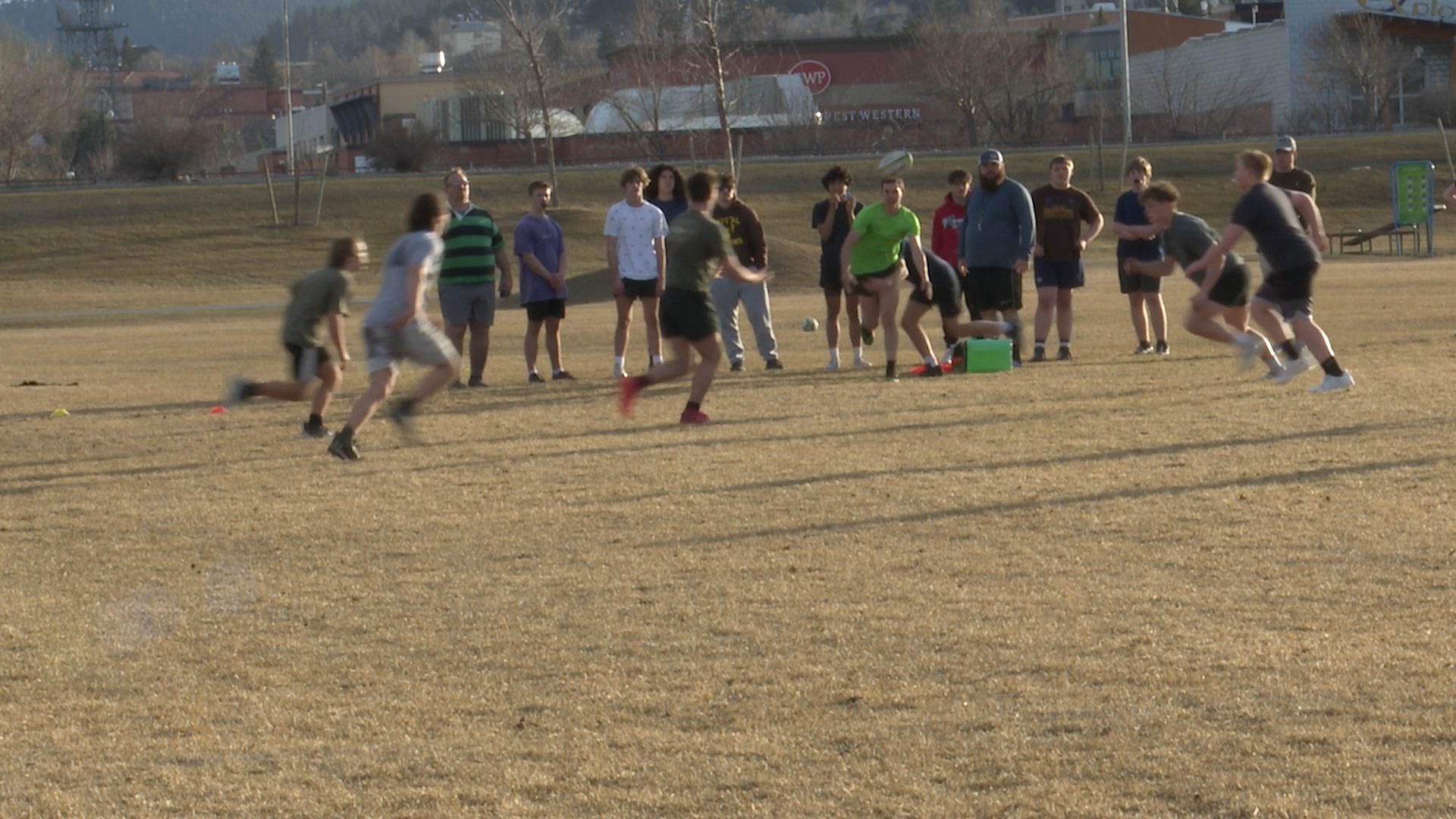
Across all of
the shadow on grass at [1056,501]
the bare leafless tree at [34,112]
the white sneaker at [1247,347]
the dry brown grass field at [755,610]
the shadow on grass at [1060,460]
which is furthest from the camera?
the bare leafless tree at [34,112]

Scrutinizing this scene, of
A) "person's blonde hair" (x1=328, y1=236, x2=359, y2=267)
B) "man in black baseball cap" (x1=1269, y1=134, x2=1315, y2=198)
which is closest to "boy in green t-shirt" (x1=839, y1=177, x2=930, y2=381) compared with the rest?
"man in black baseball cap" (x1=1269, y1=134, x2=1315, y2=198)

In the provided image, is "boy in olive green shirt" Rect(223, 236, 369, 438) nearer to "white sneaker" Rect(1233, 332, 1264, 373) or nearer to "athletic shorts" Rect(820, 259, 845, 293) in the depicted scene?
"athletic shorts" Rect(820, 259, 845, 293)

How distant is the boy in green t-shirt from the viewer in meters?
13.9

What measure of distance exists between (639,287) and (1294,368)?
18.2 ft

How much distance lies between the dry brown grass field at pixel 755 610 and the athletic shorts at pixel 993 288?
2196 mm

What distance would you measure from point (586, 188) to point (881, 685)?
5765cm

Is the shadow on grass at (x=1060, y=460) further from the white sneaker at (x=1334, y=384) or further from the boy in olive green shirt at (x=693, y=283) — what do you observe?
the boy in olive green shirt at (x=693, y=283)

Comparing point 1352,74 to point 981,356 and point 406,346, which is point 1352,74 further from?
point 406,346

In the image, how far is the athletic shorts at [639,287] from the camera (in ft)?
48.8

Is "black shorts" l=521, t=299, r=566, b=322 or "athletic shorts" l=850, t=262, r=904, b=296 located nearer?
"athletic shorts" l=850, t=262, r=904, b=296

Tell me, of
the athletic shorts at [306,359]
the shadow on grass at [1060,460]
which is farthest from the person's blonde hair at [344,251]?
the shadow on grass at [1060,460]

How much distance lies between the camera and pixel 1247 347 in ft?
41.0

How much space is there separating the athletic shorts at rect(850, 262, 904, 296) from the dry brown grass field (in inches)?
60.3

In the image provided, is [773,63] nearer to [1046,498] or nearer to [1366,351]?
[1366,351]
